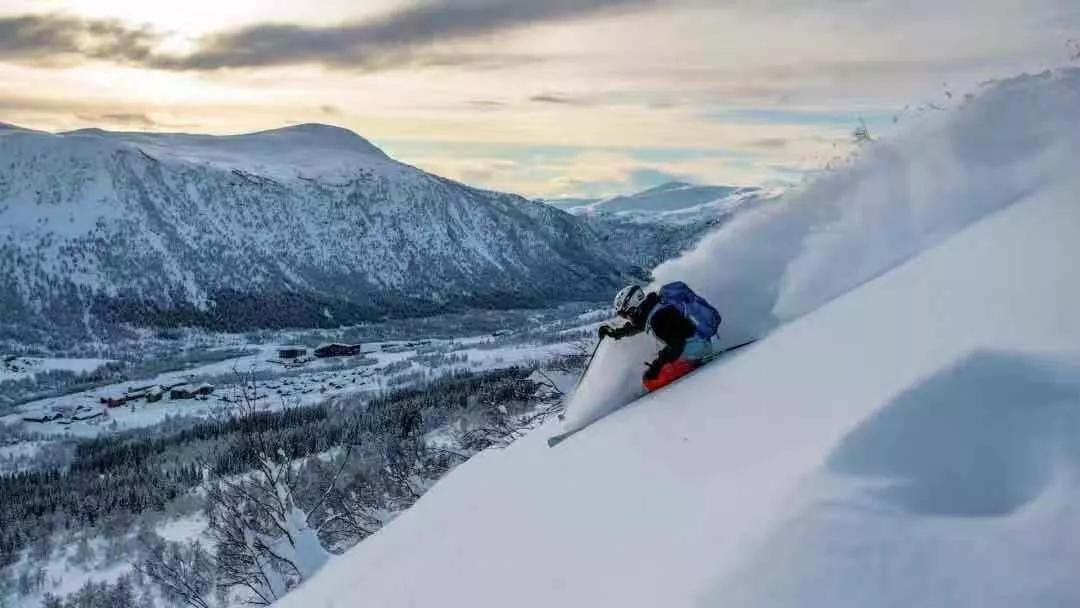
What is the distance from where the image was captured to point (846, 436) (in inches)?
146

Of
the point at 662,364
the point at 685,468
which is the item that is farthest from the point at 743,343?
the point at 685,468

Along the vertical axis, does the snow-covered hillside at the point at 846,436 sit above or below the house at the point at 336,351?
above

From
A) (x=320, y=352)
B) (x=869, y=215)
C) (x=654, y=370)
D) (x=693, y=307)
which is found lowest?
(x=320, y=352)

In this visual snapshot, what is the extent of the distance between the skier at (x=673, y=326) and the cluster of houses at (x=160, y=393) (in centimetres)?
9614

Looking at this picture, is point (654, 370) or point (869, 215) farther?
point (869, 215)

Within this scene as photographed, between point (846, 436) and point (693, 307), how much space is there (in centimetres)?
367

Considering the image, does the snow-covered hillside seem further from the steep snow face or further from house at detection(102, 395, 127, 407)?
house at detection(102, 395, 127, 407)

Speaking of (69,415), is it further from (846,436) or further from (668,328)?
(846,436)

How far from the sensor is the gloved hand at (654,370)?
23.8 feet

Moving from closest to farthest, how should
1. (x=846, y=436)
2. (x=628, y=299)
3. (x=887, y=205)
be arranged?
(x=846, y=436), (x=628, y=299), (x=887, y=205)

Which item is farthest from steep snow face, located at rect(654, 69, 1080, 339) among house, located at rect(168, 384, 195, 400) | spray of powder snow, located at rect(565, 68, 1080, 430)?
house, located at rect(168, 384, 195, 400)

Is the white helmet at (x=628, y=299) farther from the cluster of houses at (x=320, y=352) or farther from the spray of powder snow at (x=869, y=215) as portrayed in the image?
the cluster of houses at (x=320, y=352)

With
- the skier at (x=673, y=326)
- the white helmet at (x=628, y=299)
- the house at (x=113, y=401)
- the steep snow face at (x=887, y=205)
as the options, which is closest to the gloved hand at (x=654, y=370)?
the skier at (x=673, y=326)

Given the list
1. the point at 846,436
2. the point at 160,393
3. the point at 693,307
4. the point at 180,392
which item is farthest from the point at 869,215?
the point at 160,393
